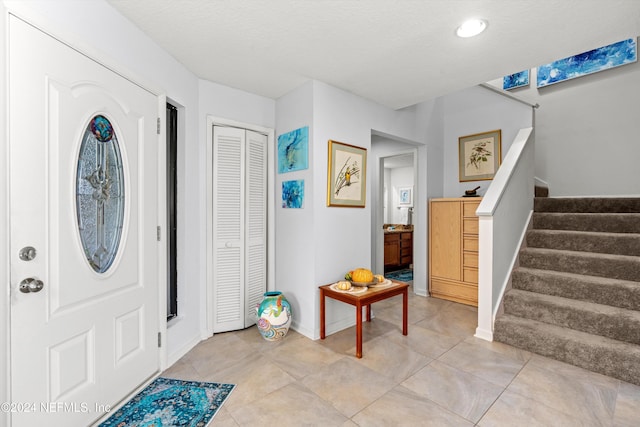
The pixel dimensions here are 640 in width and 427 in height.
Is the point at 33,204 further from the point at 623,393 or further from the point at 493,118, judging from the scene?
the point at 493,118

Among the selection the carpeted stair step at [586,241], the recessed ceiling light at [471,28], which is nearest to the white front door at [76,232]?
the recessed ceiling light at [471,28]

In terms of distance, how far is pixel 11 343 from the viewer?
1.27 m

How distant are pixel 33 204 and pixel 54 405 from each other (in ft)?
3.21

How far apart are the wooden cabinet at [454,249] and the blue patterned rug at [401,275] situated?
1.00 meters

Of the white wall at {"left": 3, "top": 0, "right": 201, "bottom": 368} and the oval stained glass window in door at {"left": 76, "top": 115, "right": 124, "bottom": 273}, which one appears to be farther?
the oval stained glass window in door at {"left": 76, "top": 115, "right": 124, "bottom": 273}

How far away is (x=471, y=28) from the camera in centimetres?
194

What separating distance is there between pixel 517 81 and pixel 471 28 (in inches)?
143

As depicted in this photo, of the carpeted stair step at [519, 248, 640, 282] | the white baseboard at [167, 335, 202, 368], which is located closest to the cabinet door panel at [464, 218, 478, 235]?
the carpeted stair step at [519, 248, 640, 282]

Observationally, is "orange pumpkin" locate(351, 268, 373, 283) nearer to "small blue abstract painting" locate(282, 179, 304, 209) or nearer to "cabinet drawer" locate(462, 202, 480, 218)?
"small blue abstract painting" locate(282, 179, 304, 209)

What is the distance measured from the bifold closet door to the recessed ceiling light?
6.37 feet

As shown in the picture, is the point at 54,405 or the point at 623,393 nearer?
the point at 54,405

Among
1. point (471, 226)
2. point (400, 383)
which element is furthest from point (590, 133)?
point (400, 383)

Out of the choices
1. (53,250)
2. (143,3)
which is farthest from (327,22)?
(53,250)

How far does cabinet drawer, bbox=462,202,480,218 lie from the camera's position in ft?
12.0
